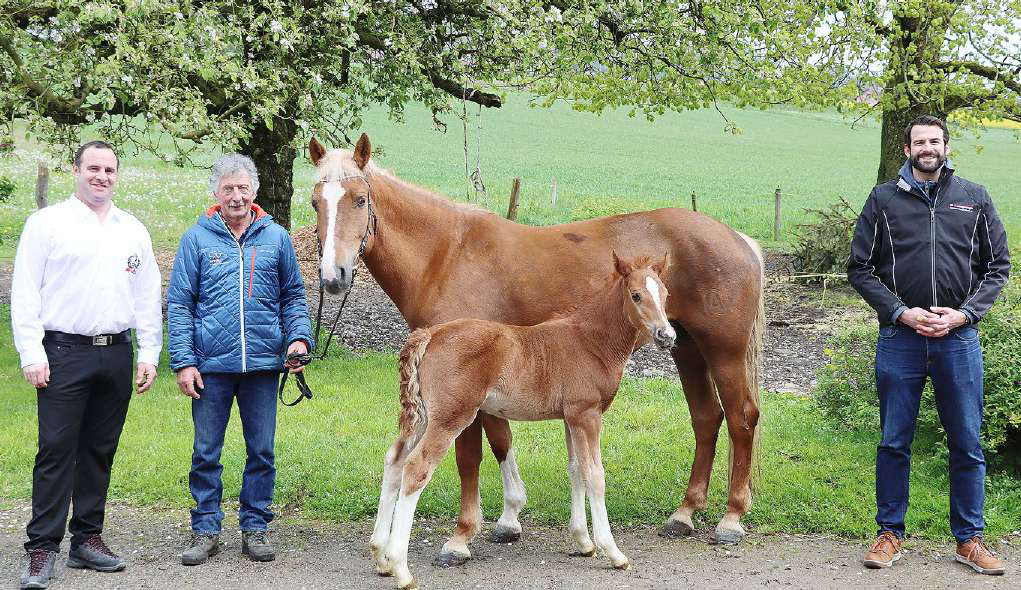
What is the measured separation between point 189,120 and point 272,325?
4.44 m

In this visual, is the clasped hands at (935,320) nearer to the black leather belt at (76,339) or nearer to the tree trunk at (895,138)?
the black leather belt at (76,339)

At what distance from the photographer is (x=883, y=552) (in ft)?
17.1

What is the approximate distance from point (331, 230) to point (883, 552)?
12.1ft

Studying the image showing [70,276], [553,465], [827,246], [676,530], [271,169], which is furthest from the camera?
[827,246]

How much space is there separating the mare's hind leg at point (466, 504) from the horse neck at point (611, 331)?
0.86 metres

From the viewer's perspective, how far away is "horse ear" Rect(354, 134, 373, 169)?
17.2 ft

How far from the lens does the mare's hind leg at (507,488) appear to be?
18.7ft

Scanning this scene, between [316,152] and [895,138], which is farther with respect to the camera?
[895,138]

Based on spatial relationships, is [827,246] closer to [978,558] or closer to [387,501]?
[978,558]

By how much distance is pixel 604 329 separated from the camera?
5340mm

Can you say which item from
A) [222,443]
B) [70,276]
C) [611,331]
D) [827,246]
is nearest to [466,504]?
[611,331]

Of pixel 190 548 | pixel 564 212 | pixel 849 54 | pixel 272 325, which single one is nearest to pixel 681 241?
pixel 272 325

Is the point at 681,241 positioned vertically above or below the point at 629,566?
above

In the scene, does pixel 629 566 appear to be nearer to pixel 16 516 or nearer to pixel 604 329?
pixel 604 329
